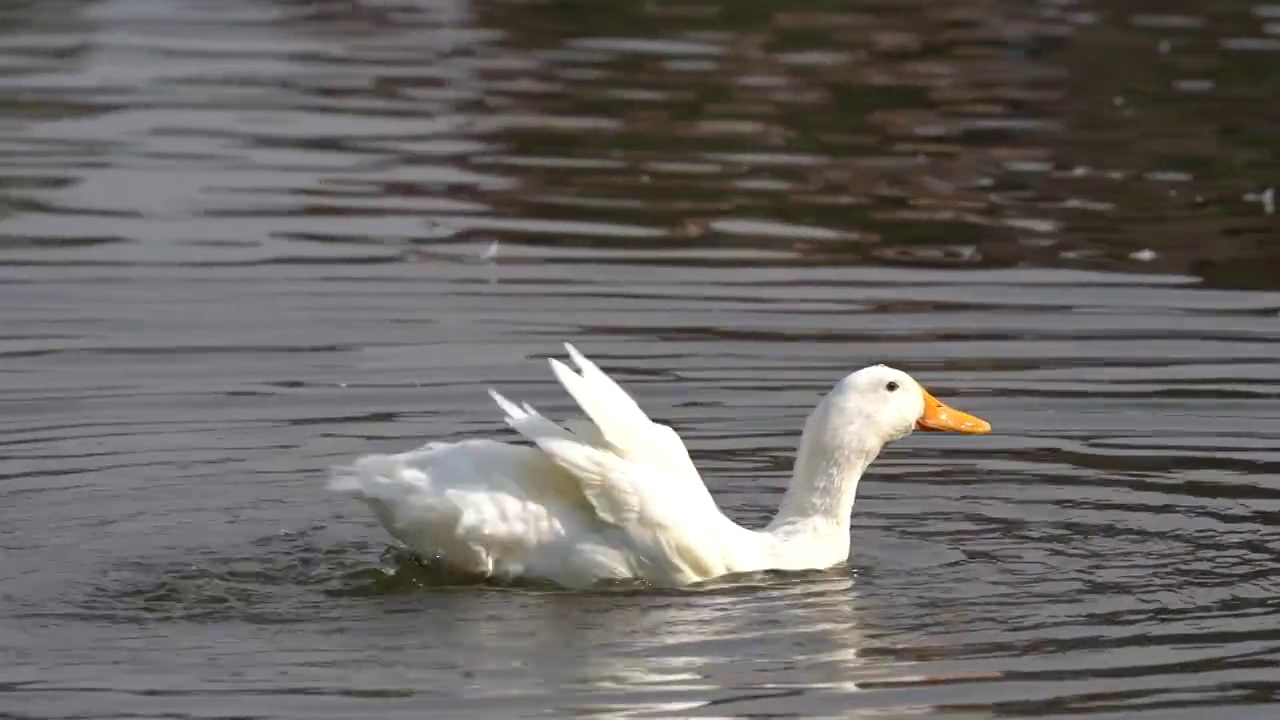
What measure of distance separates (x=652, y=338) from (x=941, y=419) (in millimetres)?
3160

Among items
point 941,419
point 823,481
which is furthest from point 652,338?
point 823,481

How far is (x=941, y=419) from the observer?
1025cm

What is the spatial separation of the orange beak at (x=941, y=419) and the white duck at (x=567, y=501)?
993mm

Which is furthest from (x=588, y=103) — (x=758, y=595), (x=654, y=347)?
(x=758, y=595)

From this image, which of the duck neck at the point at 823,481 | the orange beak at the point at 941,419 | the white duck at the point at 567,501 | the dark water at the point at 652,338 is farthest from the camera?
the orange beak at the point at 941,419

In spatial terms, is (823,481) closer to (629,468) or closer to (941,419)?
(941,419)

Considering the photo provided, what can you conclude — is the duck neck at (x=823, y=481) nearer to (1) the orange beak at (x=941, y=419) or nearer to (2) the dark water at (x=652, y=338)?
(2) the dark water at (x=652, y=338)

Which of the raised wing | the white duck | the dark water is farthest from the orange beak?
the raised wing

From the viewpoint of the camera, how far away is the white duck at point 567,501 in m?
9.09

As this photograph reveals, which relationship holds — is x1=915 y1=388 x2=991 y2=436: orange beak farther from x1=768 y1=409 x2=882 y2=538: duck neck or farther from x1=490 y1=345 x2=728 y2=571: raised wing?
x1=490 y1=345 x2=728 y2=571: raised wing

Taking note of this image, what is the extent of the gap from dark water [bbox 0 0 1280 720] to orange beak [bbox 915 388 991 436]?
0.35 meters

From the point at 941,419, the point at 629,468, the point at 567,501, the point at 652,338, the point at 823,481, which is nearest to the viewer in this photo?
the point at 629,468

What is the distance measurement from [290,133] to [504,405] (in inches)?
404

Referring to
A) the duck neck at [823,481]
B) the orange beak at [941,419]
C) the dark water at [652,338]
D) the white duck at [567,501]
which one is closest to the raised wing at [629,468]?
the white duck at [567,501]
